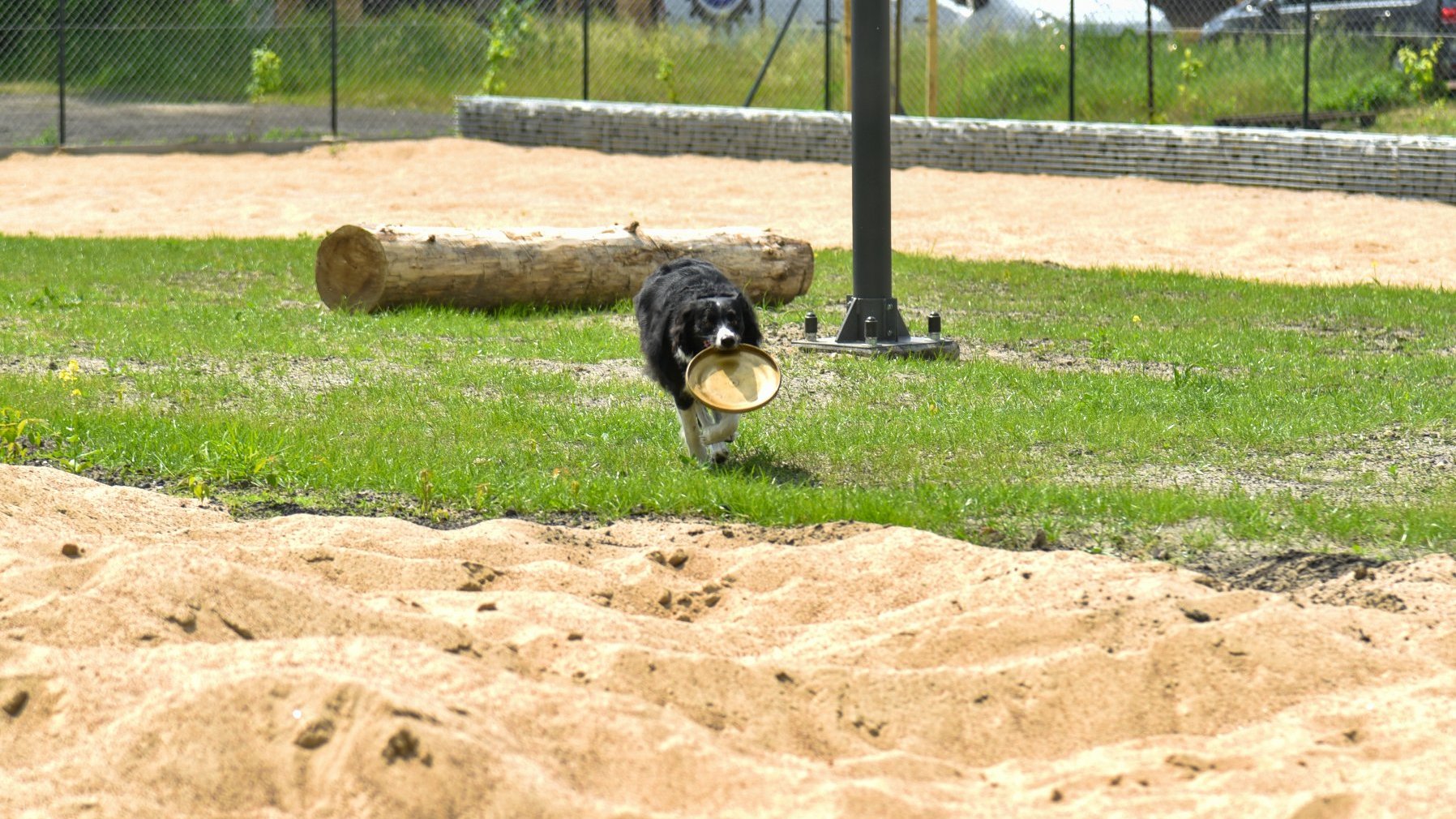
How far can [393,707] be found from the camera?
3443mm

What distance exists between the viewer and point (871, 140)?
9.07m

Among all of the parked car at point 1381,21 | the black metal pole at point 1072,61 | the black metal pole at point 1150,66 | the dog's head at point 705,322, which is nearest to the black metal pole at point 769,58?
the black metal pole at point 1072,61

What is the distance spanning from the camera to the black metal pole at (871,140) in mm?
8977

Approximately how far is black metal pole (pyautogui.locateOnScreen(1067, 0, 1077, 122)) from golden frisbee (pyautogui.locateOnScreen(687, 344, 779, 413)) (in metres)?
14.6

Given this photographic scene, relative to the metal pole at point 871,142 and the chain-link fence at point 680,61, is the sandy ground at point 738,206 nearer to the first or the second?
the chain-link fence at point 680,61

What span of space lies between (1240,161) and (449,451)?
12899 mm

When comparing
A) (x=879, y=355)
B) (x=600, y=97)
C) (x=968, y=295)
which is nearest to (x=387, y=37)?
(x=600, y=97)

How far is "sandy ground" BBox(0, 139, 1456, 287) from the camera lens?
13.9m

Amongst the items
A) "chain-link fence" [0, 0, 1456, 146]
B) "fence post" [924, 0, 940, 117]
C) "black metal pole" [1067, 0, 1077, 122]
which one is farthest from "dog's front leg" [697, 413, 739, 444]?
"fence post" [924, 0, 940, 117]

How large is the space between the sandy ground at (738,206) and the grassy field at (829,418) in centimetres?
271

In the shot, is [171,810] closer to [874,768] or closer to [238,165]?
[874,768]

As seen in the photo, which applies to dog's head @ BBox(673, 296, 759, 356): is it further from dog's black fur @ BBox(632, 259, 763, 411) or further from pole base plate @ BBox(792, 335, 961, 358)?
pole base plate @ BBox(792, 335, 961, 358)

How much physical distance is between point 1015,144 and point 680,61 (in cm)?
783

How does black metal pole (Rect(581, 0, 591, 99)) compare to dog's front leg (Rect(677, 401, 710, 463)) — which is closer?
dog's front leg (Rect(677, 401, 710, 463))
